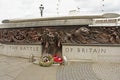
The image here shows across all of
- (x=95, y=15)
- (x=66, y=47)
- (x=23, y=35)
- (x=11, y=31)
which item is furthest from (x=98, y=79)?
(x=11, y=31)

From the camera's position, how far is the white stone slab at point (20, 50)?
9711 millimetres

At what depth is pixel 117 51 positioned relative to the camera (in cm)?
866

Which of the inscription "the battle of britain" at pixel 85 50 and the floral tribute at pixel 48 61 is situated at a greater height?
the inscription "the battle of britain" at pixel 85 50

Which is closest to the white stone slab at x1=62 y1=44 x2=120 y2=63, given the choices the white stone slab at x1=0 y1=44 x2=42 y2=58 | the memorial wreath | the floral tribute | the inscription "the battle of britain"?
the inscription "the battle of britain"

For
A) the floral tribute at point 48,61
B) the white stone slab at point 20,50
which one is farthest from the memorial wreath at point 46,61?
the white stone slab at point 20,50

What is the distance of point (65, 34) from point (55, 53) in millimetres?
1390

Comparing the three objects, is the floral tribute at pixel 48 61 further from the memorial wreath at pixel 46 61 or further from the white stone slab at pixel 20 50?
the white stone slab at pixel 20 50

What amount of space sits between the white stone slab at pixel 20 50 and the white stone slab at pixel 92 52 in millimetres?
1891

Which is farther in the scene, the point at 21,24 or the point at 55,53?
the point at 21,24

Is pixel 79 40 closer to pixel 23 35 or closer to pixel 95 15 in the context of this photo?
pixel 95 15

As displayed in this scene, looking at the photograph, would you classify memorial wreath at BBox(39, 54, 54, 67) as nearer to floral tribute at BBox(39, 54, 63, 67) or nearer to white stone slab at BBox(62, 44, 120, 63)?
floral tribute at BBox(39, 54, 63, 67)

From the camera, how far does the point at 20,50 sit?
1034 centimetres

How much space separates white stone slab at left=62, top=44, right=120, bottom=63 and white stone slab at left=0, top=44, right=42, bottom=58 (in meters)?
1.89

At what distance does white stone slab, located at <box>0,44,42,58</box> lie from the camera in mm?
9711
